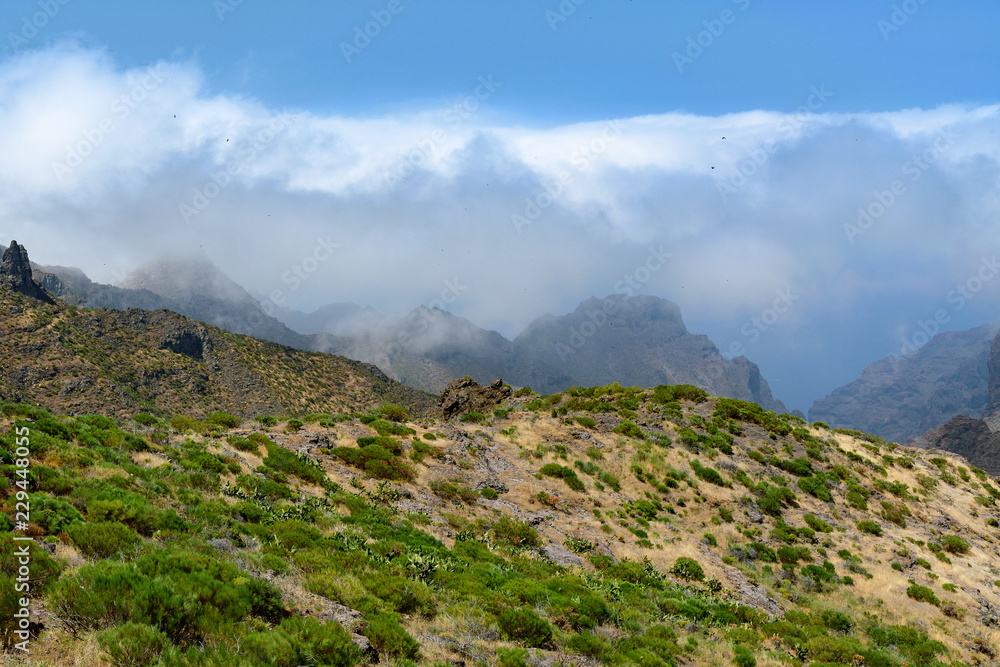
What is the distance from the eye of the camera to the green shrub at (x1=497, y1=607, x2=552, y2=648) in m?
12.7

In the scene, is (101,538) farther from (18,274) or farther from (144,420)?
(18,274)

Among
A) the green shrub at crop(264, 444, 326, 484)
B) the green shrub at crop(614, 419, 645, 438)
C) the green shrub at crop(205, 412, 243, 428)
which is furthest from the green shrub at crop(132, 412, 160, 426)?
the green shrub at crop(614, 419, 645, 438)

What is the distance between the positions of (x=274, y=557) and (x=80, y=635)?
18.2 ft

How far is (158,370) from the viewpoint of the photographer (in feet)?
292

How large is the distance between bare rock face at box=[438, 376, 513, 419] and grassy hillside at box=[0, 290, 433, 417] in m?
47.7

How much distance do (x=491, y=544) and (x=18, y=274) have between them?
125m

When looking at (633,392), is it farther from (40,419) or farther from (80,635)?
(80,635)

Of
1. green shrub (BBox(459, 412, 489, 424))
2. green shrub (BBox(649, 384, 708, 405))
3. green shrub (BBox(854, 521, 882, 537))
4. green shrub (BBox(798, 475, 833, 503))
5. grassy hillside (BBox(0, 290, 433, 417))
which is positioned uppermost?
green shrub (BBox(649, 384, 708, 405))

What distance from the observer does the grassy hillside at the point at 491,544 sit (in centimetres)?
997

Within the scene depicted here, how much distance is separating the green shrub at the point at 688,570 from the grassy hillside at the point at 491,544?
0.38 ft

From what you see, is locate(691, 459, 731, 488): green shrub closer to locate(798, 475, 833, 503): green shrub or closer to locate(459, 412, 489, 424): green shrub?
locate(798, 475, 833, 503): green shrub

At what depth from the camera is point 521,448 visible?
37.0 m

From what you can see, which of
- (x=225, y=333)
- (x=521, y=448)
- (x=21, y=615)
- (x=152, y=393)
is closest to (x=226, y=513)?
(x=21, y=615)

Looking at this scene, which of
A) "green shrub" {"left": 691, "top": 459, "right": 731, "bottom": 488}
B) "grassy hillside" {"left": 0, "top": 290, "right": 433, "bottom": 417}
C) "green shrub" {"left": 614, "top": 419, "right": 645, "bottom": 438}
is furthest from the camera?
"grassy hillside" {"left": 0, "top": 290, "right": 433, "bottom": 417}
